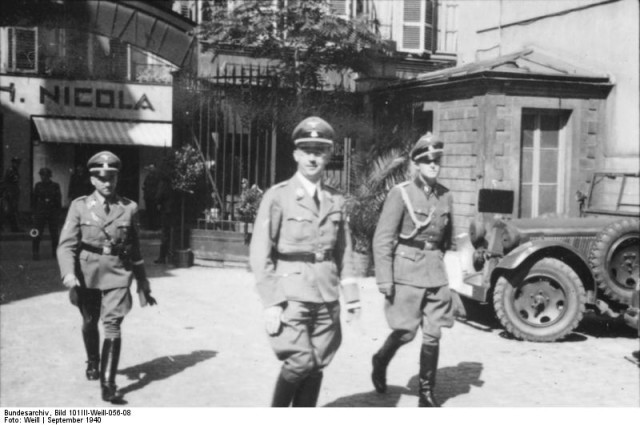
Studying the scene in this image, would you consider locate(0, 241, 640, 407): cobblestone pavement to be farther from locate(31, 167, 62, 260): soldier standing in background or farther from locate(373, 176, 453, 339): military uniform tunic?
locate(31, 167, 62, 260): soldier standing in background

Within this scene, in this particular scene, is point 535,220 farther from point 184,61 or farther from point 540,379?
point 184,61

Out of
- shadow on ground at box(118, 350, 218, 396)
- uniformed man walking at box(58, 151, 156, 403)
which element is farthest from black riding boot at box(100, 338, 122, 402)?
shadow on ground at box(118, 350, 218, 396)

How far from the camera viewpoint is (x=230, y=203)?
14.2 meters

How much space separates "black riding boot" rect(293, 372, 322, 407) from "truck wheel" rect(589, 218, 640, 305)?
178 inches

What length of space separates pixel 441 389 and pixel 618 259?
294cm

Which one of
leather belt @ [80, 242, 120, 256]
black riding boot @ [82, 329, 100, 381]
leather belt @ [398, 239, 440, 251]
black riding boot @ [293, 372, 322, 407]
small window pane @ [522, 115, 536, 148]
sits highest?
small window pane @ [522, 115, 536, 148]

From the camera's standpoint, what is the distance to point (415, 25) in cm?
2109

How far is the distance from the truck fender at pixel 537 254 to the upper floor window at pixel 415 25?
13282mm

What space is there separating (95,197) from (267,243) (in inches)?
83.6

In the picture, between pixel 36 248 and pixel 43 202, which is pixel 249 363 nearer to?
pixel 36 248

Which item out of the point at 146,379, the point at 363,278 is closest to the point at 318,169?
the point at 146,379

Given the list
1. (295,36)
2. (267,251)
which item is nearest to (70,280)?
(267,251)

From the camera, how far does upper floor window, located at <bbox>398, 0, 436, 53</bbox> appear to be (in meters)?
21.0

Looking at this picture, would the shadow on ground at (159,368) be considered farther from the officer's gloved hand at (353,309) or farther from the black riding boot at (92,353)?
the officer's gloved hand at (353,309)
